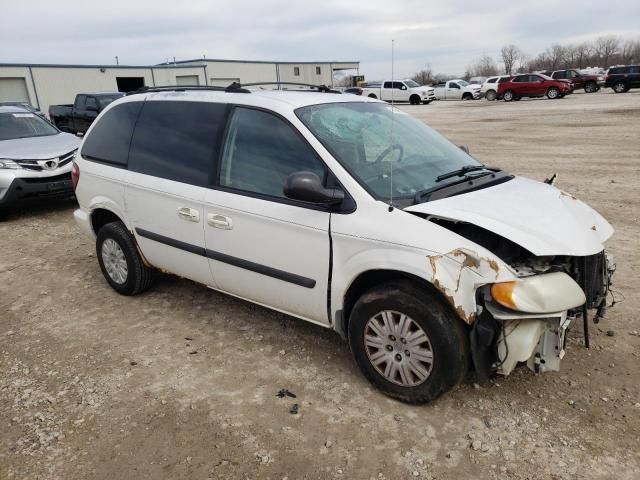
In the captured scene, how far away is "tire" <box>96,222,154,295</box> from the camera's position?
452 centimetres

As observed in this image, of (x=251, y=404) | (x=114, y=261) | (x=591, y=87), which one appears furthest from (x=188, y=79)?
(x=251, y=404)

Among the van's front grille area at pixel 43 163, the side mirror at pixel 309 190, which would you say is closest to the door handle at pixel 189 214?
the side mirror at pixel 309 190

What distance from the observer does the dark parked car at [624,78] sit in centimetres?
3144

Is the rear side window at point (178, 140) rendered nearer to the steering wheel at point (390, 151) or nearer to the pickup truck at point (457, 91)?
the steering wheel at point (390, 151)

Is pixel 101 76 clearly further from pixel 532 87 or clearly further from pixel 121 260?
pixel 121 260

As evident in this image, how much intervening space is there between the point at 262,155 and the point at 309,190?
718 mm

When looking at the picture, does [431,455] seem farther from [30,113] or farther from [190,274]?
[30,113]

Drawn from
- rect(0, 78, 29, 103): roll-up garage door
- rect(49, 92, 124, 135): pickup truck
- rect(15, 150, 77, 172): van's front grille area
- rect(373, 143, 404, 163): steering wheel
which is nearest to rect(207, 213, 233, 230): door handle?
rect(373, 143, 404, 163): steering wheel

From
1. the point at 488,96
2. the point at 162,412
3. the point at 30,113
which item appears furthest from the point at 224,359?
the point at 488,96

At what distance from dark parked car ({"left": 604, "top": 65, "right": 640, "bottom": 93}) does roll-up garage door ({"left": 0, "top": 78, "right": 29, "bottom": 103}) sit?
38.7 metres

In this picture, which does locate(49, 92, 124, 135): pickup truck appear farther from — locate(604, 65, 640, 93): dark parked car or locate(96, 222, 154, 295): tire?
locate(604, 65, 640, 93): dark parked car

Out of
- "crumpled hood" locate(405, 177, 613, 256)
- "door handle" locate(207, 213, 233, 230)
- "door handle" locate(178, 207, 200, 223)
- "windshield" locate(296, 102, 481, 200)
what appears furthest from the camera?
"door handle" locate(178, 207, 200, 223)

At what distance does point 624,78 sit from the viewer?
31688mm

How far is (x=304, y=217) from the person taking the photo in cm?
319
